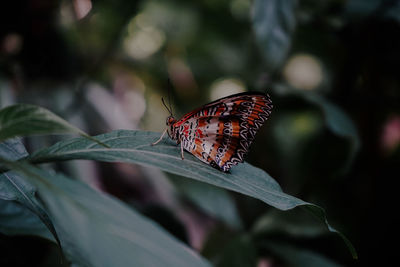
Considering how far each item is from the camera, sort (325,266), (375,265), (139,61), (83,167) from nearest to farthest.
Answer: (325,266) → (375,265) → (83,167) → (139,61)

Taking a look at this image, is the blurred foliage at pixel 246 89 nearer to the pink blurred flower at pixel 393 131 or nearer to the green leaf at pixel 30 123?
the pink blurred flower at pixel 393 131

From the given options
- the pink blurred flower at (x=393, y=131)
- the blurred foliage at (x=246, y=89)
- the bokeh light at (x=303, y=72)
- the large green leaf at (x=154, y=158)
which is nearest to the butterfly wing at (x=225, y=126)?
the large green leaf at (x=154, y=158)

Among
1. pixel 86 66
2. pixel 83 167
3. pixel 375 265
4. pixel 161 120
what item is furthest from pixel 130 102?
pixel 375 265

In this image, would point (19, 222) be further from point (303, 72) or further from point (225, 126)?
point (303, 72)

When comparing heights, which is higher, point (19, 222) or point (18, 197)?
point (18, 197)

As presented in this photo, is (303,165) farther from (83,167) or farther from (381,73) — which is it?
(83,167)

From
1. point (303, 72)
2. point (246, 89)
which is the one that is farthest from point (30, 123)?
point (303, 72)
